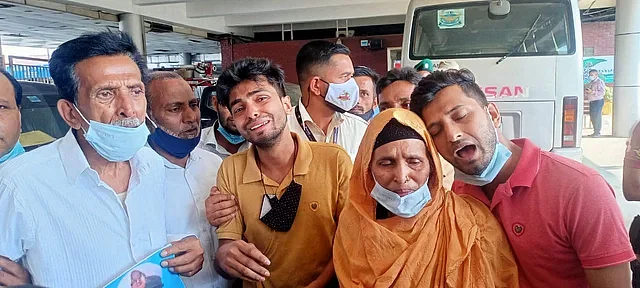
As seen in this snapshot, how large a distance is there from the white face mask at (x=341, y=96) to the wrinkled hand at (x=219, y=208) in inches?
47.7

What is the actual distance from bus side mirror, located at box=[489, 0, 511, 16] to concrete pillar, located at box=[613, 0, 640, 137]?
586 centimetres

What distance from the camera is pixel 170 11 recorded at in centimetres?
1124

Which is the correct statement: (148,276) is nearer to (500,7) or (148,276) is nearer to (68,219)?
(68,219)

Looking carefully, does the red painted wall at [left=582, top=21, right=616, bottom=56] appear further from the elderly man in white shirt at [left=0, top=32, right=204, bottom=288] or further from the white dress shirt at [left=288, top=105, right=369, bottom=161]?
the elderly man in white shirt at [left=0, top=32, right=204, bottom=288]

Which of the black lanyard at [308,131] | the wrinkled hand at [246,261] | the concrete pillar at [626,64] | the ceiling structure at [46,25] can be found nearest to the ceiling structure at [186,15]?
the ceiling structure at [46,25]

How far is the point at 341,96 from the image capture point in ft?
9.45

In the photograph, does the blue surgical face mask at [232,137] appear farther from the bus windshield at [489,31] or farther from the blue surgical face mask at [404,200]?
the bus windshield at [489,31]

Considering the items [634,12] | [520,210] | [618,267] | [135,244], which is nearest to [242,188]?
[135,244]

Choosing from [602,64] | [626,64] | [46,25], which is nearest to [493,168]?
[626,64]

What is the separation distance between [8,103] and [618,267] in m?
1.63

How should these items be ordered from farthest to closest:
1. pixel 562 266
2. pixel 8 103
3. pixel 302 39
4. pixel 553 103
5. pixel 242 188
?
pixel 302 39 → pixel 553 103 → pixel 242 188 → pixel 562 266 → pixel 8 103

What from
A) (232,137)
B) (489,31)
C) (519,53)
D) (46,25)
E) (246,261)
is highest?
(46,25)

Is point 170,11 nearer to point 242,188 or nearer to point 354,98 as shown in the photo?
point 354,98

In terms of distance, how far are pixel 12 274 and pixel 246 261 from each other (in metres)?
0.69
